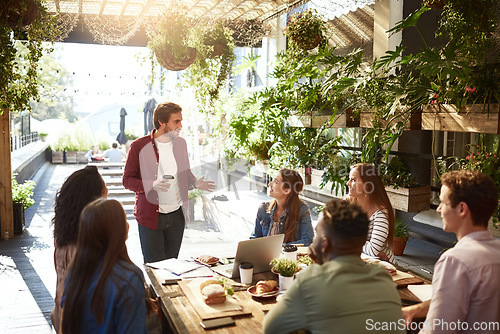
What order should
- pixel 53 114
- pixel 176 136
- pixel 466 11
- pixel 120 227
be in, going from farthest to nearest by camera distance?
pixel 53 114, pixel 176 136, pixel 466 11, pixel 120 227

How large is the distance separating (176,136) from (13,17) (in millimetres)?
1469

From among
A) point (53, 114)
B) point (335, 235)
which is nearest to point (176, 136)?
point (335, 235)

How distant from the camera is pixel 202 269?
292cm

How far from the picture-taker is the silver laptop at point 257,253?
2684 mm

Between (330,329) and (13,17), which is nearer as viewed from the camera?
(330,329)

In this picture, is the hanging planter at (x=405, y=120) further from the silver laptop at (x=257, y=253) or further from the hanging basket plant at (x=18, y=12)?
the hanging basket plant at (x=18, y=12)

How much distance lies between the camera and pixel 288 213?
11.7 ft

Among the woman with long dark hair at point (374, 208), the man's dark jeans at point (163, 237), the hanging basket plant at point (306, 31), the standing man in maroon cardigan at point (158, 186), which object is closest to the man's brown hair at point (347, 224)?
the woman with long dark hair at point (374, 208)

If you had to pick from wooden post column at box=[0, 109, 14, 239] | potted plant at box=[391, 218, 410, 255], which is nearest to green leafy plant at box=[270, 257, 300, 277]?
potted plant at box=[391, 218, 410, 255]

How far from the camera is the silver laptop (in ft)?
8.80

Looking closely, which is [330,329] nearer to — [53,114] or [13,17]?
[13,17]

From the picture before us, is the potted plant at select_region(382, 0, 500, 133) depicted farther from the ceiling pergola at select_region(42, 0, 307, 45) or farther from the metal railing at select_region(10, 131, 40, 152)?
the metal railing at select_region(10, 131, 40, 152)

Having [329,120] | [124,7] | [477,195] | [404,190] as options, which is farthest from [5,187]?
[477,195]

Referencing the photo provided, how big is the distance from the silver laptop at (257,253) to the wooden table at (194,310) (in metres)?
0.09
